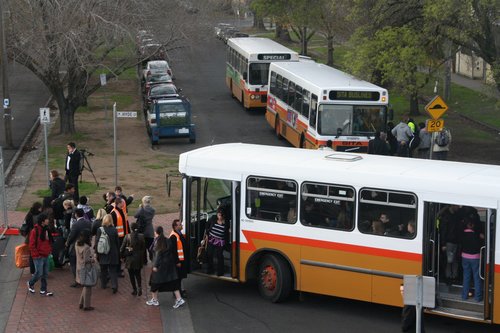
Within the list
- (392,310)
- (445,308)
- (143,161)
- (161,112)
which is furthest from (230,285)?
(161,112)

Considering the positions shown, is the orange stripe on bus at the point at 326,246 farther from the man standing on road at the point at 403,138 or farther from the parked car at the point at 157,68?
the parked car at the point at 157,68

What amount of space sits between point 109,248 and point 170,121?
57.6ft

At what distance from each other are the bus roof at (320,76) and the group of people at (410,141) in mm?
1368

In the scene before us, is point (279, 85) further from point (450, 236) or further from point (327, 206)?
point (450, 236)

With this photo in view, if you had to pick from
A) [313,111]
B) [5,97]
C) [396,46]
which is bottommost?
[313,111]

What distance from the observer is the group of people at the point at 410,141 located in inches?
1035

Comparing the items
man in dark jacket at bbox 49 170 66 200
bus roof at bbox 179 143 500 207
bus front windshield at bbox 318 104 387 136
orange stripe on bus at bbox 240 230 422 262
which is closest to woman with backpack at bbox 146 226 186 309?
orange stripe on bus at bbox 240 230 422 262

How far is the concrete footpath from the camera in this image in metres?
15.4

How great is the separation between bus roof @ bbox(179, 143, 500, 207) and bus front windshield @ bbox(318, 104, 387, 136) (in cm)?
1036

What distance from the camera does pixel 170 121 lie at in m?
34.0

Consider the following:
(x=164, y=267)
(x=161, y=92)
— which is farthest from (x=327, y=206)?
(x=161, y=92)

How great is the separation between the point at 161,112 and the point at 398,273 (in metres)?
20.1

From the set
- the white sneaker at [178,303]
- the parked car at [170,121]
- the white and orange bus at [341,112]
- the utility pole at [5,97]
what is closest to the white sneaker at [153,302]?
the white sneaker at [178,303]

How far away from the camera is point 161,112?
112 ft
